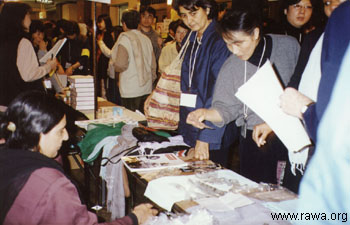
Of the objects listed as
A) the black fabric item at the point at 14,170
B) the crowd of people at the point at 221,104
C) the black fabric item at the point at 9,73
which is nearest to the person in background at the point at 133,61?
the crowd of people at the point at 221,104

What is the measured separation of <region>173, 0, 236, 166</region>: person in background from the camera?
194 cm

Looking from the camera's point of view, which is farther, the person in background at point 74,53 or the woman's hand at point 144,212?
the person in background at point 74,53

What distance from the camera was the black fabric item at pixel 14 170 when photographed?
44.4 inches

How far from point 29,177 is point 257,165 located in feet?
3.93

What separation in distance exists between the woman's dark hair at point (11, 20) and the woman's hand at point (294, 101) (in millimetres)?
2324

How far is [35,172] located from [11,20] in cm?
199

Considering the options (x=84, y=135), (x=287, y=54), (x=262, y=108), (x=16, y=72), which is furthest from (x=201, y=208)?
(x=16, y=72)

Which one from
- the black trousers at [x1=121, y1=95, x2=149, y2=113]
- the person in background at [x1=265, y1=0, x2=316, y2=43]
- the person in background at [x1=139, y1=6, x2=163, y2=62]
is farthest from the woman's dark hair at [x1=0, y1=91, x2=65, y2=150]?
the person in background at [x1=139, y1=6, x2=163, y2=62]

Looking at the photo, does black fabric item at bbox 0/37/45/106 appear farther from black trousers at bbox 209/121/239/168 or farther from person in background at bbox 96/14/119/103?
person in background at bbox 96/14/119/103

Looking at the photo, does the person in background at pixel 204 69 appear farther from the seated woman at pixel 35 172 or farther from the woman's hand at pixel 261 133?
the seated woman at pixel 35 172

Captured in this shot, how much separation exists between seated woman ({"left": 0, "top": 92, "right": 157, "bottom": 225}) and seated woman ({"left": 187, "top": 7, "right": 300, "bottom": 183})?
72 cm

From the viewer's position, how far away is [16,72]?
9.05 feet

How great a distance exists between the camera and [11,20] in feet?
8.86

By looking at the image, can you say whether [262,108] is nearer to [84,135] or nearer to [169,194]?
[169,194]
